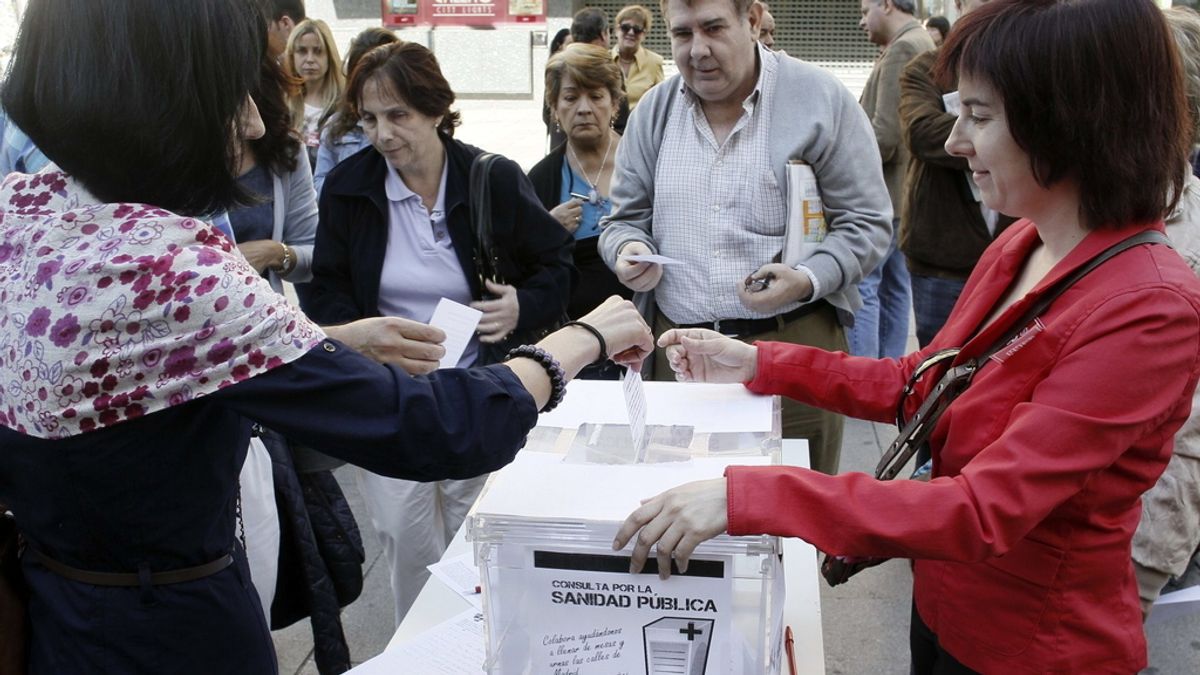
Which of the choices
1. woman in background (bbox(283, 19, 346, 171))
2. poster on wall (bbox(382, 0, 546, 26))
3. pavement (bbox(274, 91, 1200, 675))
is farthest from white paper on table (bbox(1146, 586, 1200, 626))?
poster on wall (bbox(382, 0, 546, 26))

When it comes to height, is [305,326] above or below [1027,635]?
above

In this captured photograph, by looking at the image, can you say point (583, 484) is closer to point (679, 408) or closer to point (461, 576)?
point (679, 408)

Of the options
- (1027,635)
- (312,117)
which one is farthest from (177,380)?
(312,117)

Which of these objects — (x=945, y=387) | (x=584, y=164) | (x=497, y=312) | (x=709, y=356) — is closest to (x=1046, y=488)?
(x=945, y=387)

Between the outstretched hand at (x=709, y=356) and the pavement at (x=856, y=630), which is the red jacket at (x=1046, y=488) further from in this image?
the pavement at (x=856, y=630)

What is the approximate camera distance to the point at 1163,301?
120 centimetres

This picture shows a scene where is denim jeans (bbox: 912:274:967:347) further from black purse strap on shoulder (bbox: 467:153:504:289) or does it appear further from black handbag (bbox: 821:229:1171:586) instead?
black handbag (bbox: 821:229:1171:586)

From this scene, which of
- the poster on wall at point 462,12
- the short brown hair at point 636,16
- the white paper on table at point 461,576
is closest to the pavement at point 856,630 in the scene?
the white paper on table at point 461,576

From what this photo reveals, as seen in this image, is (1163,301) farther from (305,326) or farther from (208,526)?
(208,526)

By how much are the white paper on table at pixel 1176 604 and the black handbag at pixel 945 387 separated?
0.72 meters

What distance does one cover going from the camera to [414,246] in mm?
2828

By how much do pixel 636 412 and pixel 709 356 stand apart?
1.17ft

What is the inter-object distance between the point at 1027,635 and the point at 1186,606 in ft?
2.12

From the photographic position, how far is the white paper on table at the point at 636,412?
1.34m
